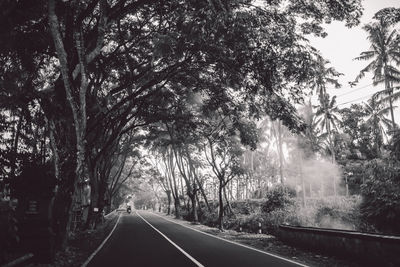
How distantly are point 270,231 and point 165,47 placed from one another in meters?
16.0

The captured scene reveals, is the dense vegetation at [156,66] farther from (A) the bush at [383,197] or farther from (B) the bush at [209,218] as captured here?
(B) the bush at [209,218]

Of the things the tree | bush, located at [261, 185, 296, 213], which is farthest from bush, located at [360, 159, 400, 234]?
the tree

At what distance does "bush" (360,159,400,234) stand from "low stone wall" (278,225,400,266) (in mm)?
7141

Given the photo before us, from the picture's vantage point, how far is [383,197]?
59.5ft

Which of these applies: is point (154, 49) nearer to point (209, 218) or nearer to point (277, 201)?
point (277, 201)

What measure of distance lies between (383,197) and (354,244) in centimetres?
1031

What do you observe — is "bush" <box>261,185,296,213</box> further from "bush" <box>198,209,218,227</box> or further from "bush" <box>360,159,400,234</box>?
"bush" <box>198,209,218,227</box>

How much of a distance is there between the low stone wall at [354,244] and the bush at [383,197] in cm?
714

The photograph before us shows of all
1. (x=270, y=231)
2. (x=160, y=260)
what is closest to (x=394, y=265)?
(x=160, y=260)

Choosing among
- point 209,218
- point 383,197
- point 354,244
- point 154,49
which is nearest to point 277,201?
point 383,197

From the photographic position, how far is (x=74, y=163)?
1228 centimetres

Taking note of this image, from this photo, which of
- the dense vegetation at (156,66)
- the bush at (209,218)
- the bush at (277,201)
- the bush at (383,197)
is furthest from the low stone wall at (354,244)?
the bush at (209,218)

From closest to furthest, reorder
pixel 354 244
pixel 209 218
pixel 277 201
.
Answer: pixel 354 244, pixel 277 201, pixel 209 218

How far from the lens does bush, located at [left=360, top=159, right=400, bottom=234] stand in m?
17.2
